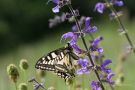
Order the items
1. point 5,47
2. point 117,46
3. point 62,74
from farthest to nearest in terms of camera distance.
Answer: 1. point 5,47
2. point 117,46
3. point 62,74

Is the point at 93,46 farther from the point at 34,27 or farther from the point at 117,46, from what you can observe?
the point at 34,27

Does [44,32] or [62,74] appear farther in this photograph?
[44,32]

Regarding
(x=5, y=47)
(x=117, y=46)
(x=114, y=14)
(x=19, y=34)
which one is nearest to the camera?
(x=114, y=14)

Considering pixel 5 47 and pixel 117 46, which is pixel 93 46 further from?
pixel 5 47

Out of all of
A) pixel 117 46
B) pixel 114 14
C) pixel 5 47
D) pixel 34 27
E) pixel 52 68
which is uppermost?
pixel 34 27

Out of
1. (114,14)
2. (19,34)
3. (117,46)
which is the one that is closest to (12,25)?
(19,34)

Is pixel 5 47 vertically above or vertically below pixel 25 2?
below

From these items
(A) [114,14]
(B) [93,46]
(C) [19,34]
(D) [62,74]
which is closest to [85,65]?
(B) [93,46]
